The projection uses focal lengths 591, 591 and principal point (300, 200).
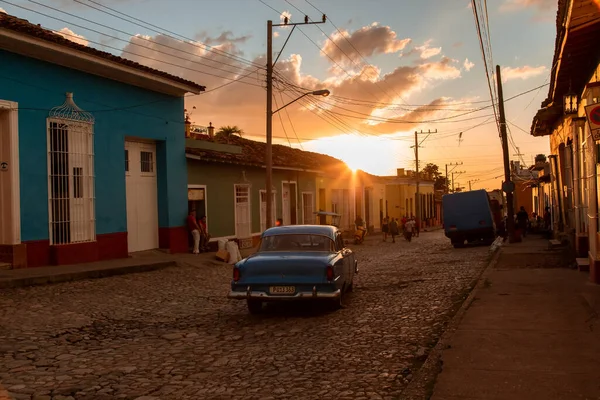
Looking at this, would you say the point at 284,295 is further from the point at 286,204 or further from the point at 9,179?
the point at 286,204

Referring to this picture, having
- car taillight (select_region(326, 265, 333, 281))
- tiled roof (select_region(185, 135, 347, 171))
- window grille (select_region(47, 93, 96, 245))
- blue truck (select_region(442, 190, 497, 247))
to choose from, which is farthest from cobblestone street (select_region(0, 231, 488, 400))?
blue truck (select_region(442, 190, 497, 247))

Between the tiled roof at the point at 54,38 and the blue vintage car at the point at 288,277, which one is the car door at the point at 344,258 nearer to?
the blue vintage car at the point at 288,277

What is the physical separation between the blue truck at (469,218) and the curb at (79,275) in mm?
14331

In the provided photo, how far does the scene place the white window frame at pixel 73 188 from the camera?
47.9ft

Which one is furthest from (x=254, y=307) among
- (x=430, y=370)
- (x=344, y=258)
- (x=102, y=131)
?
(x=102, y=131)

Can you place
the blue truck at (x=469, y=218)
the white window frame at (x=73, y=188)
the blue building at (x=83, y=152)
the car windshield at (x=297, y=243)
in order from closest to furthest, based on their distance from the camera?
the car windshield at (x=297, y=243) < the blue building at (x=83, y=152) < the white window frame at (x=73, y=188) < the blue truck at (x=469, y=218)

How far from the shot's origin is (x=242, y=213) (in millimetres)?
24250

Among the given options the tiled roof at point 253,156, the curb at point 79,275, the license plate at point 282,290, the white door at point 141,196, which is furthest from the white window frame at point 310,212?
the license plate at point 282,290

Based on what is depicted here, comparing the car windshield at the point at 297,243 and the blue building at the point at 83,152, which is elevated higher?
the blue building at the point at 83,152

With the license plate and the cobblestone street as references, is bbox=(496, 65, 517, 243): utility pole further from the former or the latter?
the license plate

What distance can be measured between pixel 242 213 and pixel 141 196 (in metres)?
6.15

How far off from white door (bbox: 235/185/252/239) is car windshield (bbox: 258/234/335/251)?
1345 cm

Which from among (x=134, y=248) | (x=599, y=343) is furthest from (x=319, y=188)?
(x=599, y=343)

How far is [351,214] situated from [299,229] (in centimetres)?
3076
